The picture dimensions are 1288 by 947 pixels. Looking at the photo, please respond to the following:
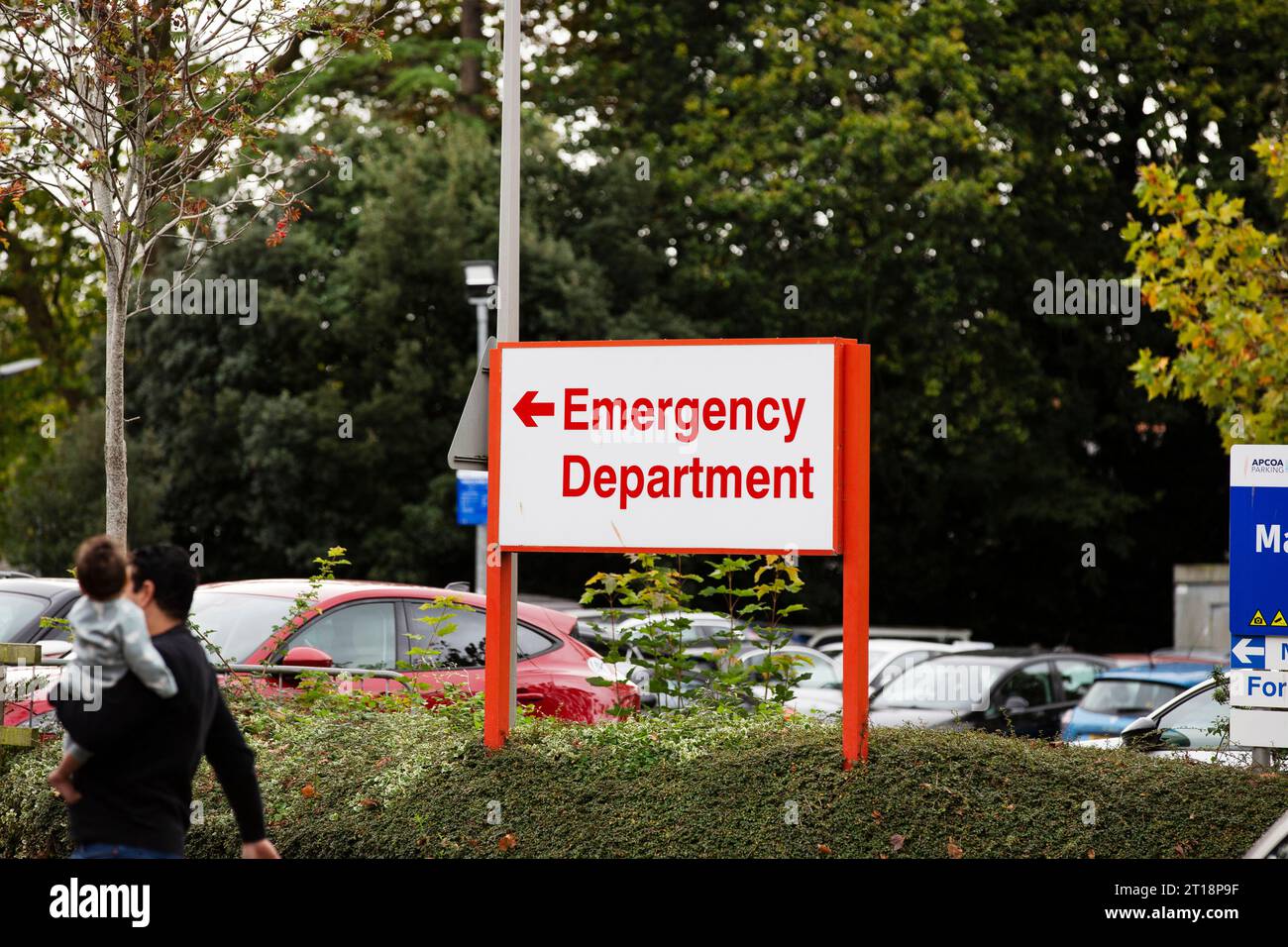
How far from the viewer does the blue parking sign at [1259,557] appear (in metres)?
7.32

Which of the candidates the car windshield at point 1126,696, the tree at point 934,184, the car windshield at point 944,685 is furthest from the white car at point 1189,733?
the tree at point 934,184

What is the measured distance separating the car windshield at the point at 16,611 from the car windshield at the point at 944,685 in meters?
7.45

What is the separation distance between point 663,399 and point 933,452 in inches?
879

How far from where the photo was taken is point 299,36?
368 inches

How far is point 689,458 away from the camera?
7332 millimetres

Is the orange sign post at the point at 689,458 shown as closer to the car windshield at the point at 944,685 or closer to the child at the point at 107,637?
the child at the point at 107,637

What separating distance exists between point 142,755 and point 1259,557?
526 centimetres

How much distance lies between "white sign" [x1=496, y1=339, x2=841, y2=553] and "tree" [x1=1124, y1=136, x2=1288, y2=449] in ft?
24.3

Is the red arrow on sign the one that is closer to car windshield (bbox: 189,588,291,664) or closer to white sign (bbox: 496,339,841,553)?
white sign (bbox: 496,339,841,553)

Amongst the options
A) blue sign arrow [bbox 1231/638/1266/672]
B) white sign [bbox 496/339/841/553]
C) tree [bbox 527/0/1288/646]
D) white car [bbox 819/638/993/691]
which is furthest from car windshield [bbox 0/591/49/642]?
tree [bbox 527/0/1288/646]

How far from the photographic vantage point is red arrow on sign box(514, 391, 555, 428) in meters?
7.61

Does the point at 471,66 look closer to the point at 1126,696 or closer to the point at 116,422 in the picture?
the point at 1126,696
